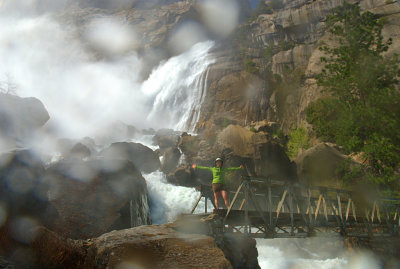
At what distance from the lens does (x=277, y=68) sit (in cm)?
→ 4422

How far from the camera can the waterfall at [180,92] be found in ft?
141

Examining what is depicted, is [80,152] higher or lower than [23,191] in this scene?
higher

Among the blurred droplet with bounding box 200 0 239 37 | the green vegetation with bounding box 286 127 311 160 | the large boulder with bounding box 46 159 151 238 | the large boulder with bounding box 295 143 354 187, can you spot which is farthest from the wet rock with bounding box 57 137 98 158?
the blurred droplet with bounding box 200 0 239 37

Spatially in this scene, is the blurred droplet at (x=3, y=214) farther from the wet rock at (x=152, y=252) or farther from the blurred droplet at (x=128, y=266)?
the blurred droplet at (x=128, y=266)

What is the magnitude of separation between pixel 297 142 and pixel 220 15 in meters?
58.6

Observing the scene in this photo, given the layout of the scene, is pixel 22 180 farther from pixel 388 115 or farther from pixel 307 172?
pixel 388 115

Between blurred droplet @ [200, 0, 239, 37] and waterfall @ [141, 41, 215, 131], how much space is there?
2280cm

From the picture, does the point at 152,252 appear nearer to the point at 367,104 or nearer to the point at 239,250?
the point at 239,250

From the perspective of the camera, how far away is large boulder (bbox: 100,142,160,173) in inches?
964

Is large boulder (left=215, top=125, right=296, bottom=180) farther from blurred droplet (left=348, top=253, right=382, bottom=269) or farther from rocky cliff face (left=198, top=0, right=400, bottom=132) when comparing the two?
rocky cliff face (left=198, top=0, right=400, bottom=132)

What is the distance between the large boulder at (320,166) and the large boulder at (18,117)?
2224cm

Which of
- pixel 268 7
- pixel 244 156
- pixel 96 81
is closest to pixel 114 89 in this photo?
pixel 96 81

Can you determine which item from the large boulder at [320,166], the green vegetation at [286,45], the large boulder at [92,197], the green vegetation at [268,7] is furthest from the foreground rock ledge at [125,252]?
the green vegetation at [268,7]

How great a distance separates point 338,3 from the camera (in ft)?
156
